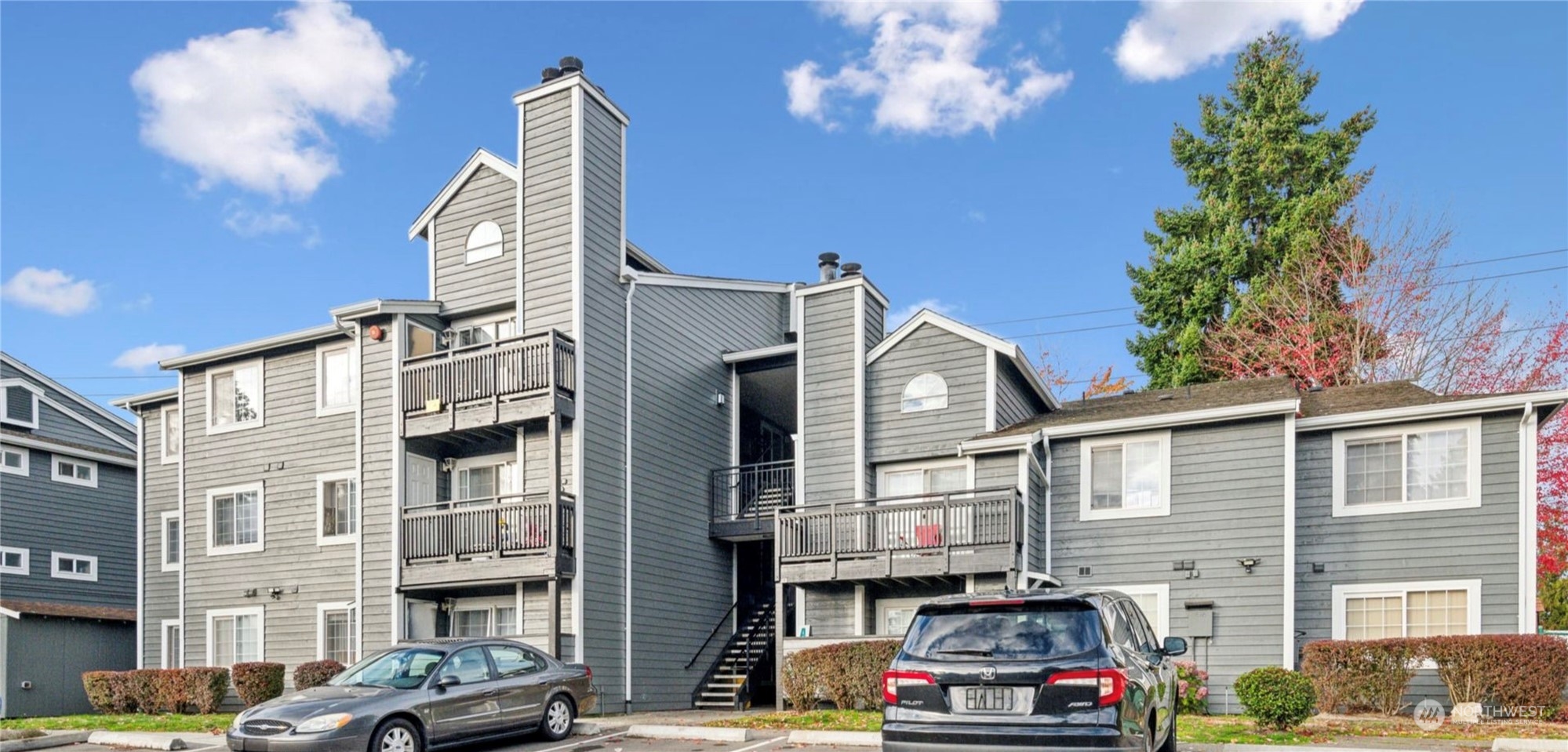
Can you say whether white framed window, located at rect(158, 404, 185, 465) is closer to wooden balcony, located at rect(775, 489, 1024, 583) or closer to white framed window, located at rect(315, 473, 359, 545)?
white framed window, located at rect(315, 473, 359, 545)

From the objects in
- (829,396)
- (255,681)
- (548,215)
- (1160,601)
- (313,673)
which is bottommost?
(255,681)

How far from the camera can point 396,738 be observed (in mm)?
12688

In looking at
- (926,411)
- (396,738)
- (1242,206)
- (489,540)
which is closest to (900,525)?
(926,411)

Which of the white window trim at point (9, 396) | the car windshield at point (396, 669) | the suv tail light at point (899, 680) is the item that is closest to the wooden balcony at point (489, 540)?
the car windshield at point (396, 669)

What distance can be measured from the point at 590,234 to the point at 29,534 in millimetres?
16182

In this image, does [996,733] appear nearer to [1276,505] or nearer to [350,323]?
[1276,505]

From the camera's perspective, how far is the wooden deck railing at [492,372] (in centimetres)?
2061

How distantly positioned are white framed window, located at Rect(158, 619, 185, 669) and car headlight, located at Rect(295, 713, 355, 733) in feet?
50.8

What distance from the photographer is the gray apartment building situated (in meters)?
19.1

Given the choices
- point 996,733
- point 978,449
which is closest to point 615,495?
point 978,449

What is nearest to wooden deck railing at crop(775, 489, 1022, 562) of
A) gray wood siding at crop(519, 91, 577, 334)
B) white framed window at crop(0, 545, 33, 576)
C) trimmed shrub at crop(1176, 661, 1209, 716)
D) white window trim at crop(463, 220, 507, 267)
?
trimmed shrub at crop(1176, 661, 1209, 716)

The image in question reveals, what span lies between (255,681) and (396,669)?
946cm

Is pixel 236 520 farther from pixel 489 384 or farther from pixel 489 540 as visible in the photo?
pixel 489 384

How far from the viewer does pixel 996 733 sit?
8.70 meters
